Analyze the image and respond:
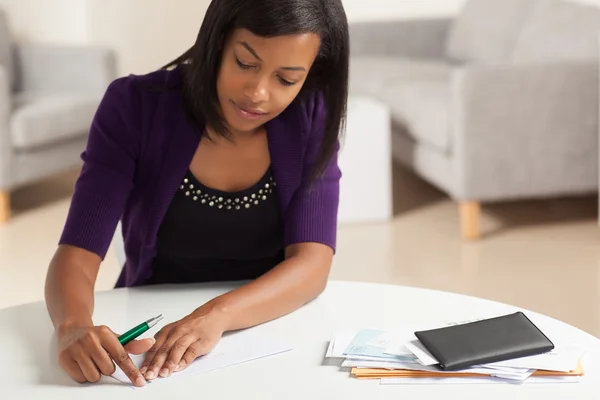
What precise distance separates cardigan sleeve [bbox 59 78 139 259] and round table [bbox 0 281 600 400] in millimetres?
94

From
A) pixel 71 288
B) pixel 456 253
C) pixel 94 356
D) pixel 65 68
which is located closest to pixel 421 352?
pixel 94 356

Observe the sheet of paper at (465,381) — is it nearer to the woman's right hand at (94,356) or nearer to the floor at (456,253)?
the woman's right hand at (94,356)

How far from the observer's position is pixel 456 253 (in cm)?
370

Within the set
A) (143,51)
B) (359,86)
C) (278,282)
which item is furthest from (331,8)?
(143,51)

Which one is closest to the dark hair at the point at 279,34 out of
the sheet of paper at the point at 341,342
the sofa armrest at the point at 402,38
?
the sheet of paper at the point at 341,342

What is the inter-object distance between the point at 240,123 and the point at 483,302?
436mm

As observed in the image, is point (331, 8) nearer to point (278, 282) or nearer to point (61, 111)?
point (278, 282)

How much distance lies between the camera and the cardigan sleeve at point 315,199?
167cm

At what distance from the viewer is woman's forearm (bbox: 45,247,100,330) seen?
1.42 m

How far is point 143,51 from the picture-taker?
6168 mm

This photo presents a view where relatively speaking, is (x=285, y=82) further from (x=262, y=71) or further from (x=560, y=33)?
(x=560, y=33)

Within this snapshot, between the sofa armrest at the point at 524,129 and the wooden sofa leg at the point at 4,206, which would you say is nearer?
the sofa armrest at the point at 524,129

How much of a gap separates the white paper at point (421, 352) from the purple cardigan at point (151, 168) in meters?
0.38

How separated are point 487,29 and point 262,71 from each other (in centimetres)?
376
